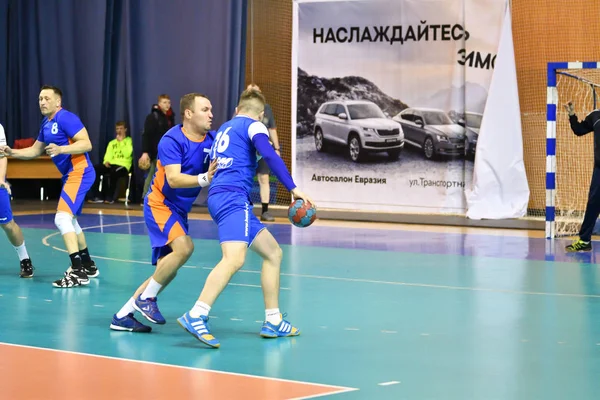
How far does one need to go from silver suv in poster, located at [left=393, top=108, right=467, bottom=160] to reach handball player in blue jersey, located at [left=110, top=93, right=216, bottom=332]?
11059mm

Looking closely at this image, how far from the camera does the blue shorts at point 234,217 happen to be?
24.0ft

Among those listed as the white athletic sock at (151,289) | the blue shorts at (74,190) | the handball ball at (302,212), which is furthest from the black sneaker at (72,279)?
the handball ball at (302,212)

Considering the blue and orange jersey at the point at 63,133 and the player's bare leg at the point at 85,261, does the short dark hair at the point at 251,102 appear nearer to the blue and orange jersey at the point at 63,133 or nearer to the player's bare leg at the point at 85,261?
the blue and orange jersey at the point at 63,133

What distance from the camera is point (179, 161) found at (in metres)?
→ 7.69

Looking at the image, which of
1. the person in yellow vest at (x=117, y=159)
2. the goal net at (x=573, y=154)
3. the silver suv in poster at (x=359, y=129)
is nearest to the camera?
the goal net at (x=573, y=154)

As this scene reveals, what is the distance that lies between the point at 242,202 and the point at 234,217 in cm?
13

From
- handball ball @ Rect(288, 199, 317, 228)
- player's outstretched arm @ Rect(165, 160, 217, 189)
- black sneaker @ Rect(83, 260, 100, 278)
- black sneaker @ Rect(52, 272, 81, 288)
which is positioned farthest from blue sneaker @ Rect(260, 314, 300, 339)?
black sneaker @ Rect(83, 260, 100, 278)

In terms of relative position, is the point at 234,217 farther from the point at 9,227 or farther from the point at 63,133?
the point at 9,227

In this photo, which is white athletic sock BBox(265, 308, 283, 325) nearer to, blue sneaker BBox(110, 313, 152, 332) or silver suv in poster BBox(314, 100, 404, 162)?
blue sneaker BBox(110, 313, 152, 332)

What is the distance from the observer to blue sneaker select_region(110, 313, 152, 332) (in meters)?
7.80

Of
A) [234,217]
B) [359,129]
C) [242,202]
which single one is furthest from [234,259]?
[359,129]

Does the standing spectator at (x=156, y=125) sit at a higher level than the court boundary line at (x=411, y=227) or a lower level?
higher

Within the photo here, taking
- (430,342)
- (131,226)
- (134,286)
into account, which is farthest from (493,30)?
(430,342)

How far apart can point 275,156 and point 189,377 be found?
5.74 ft
